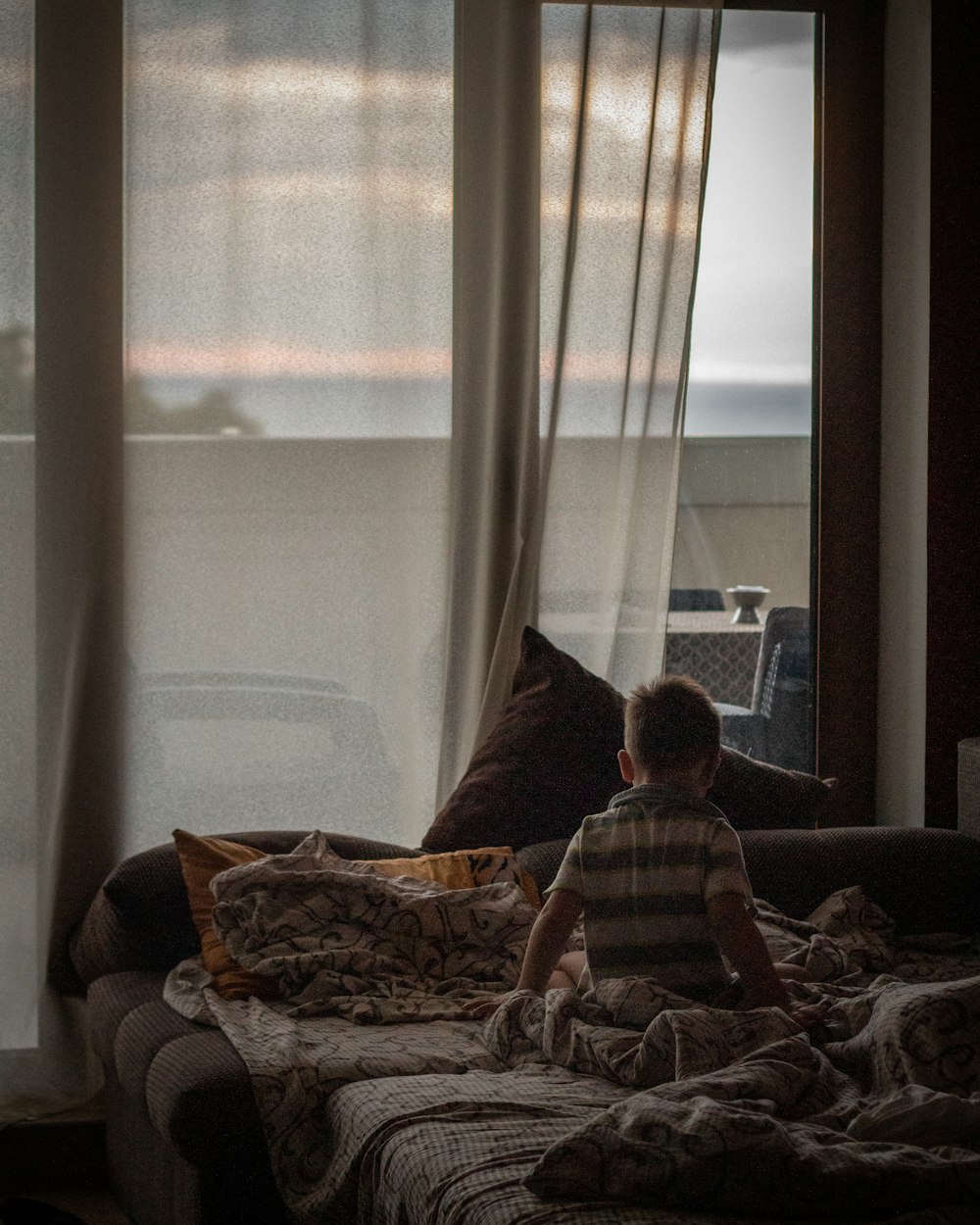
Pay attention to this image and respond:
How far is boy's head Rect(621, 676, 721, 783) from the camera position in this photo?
6.74 ft

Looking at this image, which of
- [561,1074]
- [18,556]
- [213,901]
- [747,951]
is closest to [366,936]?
[213,901]

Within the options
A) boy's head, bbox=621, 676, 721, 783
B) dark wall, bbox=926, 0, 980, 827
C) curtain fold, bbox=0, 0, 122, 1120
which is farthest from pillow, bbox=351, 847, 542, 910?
dark wall, bbox=926, 0, 980, 827

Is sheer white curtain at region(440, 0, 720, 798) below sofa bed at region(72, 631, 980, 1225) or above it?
above

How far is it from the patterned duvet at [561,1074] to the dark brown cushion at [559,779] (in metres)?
0.28

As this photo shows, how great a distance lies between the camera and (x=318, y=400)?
3.15 meters

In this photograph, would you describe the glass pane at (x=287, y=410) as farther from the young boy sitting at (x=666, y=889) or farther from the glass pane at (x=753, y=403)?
the young boy sitting at (x=666, y=889)

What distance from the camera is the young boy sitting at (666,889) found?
1.96 meters

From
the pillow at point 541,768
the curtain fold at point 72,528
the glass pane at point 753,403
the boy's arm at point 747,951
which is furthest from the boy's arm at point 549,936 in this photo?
the glass pane at point 753,403

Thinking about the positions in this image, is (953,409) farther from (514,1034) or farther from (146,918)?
(146,918)

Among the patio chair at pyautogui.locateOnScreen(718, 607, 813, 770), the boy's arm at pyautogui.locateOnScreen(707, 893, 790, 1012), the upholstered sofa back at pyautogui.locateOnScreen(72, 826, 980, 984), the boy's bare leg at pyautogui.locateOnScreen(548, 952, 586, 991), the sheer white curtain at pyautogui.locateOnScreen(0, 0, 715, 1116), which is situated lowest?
the boy's bare leg at pyautogui.locateOnScreen(548, 952, 586, 991)

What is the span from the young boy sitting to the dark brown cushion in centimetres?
74

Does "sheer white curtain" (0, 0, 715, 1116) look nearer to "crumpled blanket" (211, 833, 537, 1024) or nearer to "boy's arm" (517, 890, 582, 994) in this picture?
"crumpled blanket" (211, 833, 537, 1024)

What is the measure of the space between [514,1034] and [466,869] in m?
0.67

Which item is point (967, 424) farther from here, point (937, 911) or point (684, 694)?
point (684, 694)
